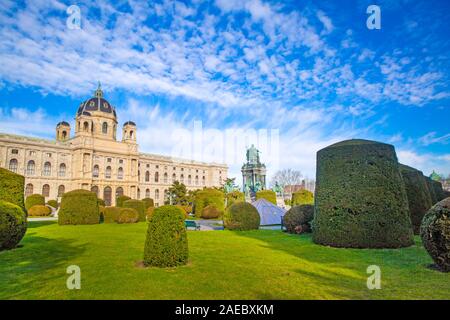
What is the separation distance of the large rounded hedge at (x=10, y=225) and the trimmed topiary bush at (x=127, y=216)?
557 inches

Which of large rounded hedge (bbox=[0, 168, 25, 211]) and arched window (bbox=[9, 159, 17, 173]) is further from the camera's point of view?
arched window (bbox=[9, 159, 17, 173])

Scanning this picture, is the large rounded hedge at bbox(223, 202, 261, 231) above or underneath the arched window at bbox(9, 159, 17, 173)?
underneath

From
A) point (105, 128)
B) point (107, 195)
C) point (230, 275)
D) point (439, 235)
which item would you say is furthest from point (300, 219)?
point (105, 128)

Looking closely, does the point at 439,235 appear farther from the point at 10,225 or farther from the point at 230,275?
the point at 10,225

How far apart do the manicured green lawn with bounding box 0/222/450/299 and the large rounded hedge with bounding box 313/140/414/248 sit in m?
0.61

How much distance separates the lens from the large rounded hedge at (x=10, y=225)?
30.8ft

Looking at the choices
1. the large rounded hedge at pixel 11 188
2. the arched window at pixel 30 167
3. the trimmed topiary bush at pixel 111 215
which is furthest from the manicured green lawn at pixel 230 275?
the arched window at pixel 30 167

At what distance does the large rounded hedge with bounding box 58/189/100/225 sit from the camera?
2148 cm

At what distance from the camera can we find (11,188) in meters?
11.6

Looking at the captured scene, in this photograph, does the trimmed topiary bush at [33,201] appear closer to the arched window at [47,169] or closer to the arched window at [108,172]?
the arched window at [47,169]

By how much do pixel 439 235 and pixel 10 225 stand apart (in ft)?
41.6

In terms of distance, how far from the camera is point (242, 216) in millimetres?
17828

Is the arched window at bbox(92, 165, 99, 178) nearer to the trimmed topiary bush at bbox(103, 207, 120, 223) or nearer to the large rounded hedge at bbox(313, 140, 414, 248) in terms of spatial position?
the trimmed topiary bush at bbox(103, 207, 120, 223)

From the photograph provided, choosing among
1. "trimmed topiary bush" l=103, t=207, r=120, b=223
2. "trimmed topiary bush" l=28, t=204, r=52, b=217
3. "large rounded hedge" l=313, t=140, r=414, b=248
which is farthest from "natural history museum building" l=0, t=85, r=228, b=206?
"large rounded hedge" l=313, t=140, r=414, b=248
